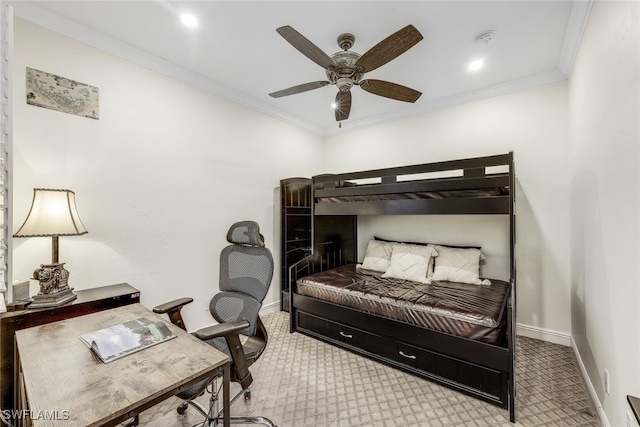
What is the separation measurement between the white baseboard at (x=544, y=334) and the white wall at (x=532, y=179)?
3 centimetres

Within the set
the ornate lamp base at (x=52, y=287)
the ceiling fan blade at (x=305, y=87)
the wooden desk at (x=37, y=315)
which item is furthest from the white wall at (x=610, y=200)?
the ornate lamp base at (x=52, y=287)

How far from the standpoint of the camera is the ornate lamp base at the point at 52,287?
5.46 feet

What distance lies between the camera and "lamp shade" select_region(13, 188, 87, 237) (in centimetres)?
166

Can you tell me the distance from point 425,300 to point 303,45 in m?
2.15

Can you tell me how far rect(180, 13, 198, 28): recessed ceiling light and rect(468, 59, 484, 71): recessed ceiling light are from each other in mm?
2479

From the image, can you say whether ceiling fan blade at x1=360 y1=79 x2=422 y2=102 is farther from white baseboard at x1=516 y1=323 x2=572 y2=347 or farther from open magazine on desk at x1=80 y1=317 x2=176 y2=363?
white baseboard at x1=516 y1=323 x2=572 y2=347

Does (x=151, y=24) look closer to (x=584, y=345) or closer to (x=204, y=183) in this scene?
(x=204, y=183)

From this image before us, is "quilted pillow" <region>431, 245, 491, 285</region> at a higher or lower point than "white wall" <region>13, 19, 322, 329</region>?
lower

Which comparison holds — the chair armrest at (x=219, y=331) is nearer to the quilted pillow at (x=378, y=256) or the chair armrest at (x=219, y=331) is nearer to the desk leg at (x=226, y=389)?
the desk leg at (x=226, y=389)

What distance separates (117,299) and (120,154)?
4.05ft

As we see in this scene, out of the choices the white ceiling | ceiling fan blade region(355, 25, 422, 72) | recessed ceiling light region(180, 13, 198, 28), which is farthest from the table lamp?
ceiling fan blade region(355, 25, 422, 72)

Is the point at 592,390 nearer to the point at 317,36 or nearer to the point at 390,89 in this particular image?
the point at 390,89

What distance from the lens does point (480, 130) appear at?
3.18 meters

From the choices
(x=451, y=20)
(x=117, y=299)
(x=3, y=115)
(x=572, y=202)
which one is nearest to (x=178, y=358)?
(x=117, y=299)
